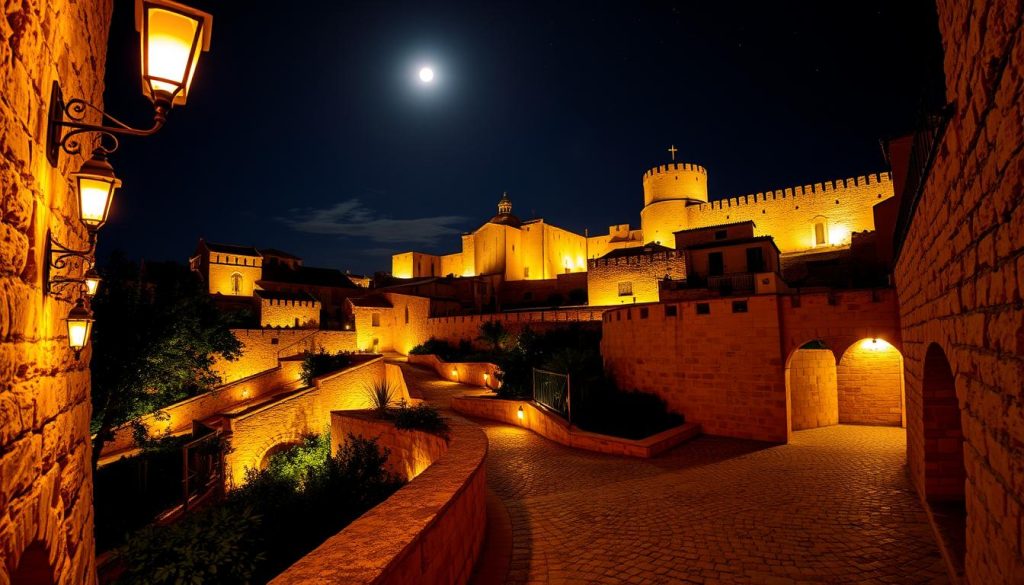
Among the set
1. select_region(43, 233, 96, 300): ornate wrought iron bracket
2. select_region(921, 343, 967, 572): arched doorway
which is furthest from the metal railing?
select_region(43, 233, 96, 300): ornate wrought iron bracket

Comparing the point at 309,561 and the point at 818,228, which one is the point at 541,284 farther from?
the point at 309,561

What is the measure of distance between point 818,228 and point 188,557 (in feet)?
128

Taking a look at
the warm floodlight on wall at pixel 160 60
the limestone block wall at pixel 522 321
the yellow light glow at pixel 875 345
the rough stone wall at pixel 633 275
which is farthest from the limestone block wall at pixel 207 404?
the yellow light glow at pixel 875 345

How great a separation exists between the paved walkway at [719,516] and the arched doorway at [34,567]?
11.8 ft

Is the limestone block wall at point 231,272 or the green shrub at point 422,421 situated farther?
the limestone block wall at point 231,272

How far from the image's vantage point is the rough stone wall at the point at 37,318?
185cm

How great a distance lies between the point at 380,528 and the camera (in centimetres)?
337

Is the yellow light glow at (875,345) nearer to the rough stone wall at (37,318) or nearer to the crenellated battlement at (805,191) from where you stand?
the rough stone wall at (37,318)

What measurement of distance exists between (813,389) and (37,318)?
1466 cm

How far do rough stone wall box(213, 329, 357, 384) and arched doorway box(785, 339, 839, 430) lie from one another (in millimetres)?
25705

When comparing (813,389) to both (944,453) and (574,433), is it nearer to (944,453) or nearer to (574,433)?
(574,433)

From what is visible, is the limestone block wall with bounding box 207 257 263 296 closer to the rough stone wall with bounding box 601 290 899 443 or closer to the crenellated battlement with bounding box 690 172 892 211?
the rough stone wall with bounding box 601 290 899 443

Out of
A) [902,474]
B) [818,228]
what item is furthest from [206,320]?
[818,228]

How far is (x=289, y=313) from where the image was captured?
30.8 meters
